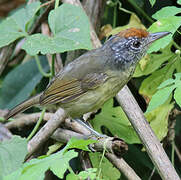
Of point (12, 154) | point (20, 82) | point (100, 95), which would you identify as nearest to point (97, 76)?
point (100, 95)

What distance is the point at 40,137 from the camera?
3068mm

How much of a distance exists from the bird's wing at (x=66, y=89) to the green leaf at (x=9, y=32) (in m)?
0.47

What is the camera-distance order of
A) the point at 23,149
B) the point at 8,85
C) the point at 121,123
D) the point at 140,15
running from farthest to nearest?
the point at 8,85 < the point at 140,15 < the point at 121,123 < the point at 23,149

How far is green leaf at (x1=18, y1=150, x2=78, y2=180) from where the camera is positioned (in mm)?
1840

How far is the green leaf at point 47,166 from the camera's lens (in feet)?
6.04

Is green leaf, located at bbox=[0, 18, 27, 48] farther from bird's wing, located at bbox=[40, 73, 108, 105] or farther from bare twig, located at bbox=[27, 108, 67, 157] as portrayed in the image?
bare twig, located at bbox=[27, 108, 67, 157]

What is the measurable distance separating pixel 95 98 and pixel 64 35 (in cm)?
50

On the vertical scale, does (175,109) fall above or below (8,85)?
below

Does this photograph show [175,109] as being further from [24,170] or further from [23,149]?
[24,170]

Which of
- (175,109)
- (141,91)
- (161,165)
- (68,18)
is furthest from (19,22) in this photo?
(161,165)

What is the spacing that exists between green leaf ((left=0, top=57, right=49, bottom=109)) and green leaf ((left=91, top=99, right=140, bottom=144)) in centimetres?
84

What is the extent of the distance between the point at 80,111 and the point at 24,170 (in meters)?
1.30

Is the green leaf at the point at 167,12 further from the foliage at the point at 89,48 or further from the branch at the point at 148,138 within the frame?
the branch at the point at 148,138

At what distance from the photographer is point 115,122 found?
3.28 metres
